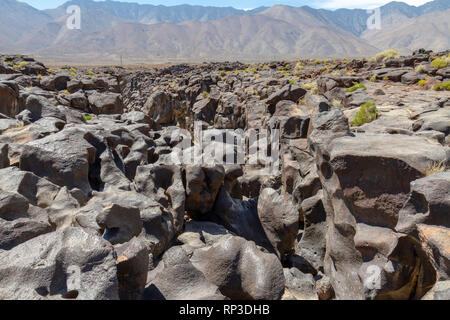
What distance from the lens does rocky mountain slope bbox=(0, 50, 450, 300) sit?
4637 mm

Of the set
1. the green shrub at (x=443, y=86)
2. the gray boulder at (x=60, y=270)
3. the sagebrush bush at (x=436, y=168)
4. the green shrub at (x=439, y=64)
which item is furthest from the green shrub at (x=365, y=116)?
the green shrub at (x=439, y=64)

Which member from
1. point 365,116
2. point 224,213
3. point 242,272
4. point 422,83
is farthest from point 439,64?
point 242,272

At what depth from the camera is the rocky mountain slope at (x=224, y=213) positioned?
4.64 metres

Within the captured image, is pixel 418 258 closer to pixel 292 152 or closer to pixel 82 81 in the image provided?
pixel 292 152

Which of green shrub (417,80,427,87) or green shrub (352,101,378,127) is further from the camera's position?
green shrub (417,80,427,87)

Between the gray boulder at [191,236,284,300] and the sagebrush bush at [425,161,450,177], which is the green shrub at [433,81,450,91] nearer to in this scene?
the sagebrush bush at [425,161,450,177]

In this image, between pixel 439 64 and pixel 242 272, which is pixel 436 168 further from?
pixel 439 64

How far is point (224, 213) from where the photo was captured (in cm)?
1059

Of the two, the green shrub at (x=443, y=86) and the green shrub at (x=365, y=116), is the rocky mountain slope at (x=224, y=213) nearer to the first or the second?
the green shrub at (x=365, y=116)

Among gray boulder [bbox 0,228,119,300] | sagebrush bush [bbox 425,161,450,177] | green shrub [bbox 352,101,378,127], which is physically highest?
green shrub [bbox 352,101,378,127]

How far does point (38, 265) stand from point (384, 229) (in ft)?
18.3

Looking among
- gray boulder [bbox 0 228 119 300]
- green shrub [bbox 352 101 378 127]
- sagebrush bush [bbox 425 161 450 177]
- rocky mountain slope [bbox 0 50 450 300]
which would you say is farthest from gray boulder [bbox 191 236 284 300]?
green shrub [bbox 352 101 378 127]

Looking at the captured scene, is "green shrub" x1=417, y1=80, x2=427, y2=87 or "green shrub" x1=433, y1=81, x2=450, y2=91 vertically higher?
"green shrub" x1=417, y1=80, x2=427, y2=87
